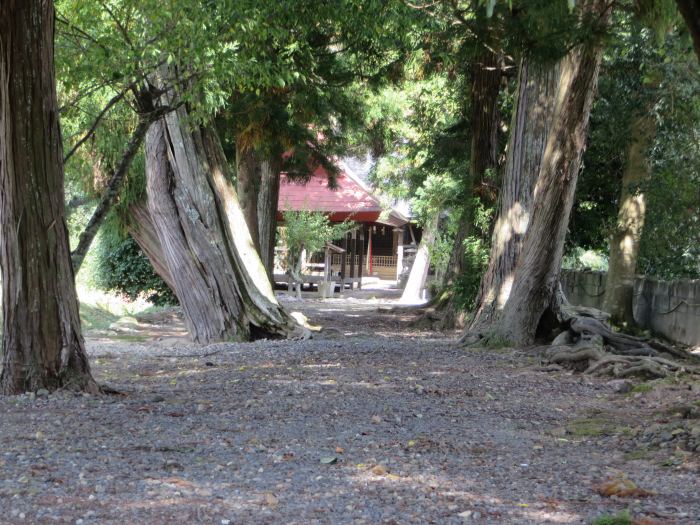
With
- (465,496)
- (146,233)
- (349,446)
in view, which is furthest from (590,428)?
(146,233)

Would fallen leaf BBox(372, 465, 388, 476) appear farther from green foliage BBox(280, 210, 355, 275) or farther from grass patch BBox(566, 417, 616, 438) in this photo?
green foliage BBox(280, 210, 355, 275)

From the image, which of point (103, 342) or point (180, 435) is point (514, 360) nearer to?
point (180, 435)

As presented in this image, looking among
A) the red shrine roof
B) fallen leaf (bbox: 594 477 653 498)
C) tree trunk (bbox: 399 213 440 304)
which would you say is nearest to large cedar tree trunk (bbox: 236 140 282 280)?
tree trunk (bbox: 399 213 440 304)

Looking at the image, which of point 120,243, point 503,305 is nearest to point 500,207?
point 503,305

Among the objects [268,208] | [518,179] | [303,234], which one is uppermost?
[518,179]

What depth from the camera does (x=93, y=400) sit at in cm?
748

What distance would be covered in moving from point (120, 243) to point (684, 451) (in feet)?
72.8

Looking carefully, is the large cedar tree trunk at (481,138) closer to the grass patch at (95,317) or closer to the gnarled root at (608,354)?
the gnarled root at (608,354)

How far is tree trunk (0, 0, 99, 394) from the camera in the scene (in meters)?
7.12

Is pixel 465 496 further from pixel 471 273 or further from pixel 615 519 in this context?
pixel 471 273

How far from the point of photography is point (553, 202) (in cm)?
1200

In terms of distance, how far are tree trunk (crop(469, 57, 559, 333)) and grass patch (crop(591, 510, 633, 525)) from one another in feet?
31.0

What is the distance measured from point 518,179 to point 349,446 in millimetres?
9092

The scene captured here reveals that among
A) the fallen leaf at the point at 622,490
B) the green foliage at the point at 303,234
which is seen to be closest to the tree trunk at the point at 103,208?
the fallen leaf at the point at 622,490
